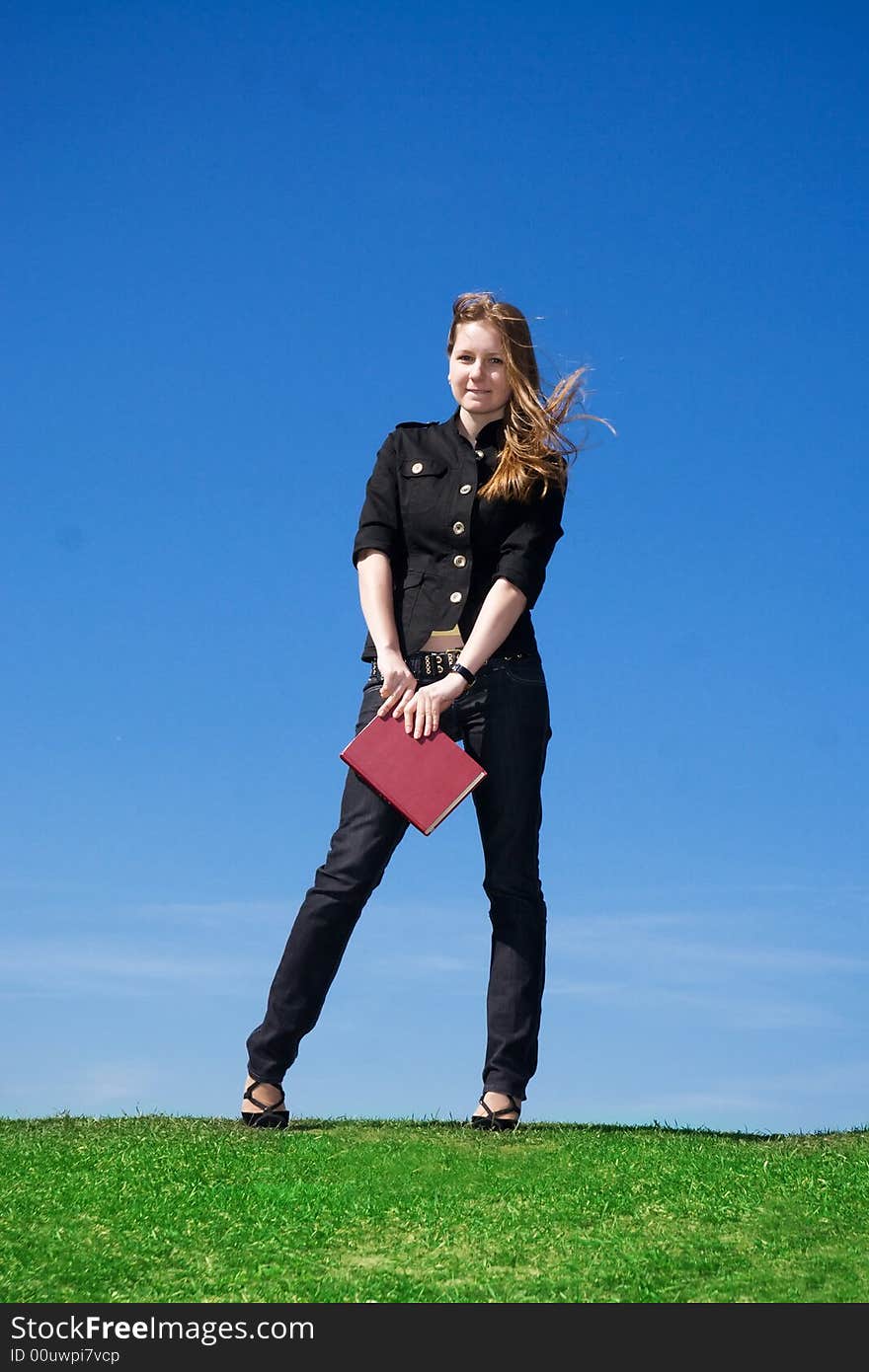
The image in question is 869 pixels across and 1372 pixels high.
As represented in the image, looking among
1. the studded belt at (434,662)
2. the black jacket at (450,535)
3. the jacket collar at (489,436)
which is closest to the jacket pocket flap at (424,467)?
the black jacket at (450,535)

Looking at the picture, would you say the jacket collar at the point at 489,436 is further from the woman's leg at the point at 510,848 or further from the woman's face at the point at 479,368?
the woman's leg at the point at 510,848

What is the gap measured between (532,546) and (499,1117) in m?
2.33

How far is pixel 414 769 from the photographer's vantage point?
17.6 ft

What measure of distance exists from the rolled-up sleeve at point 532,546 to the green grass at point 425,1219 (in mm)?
2202

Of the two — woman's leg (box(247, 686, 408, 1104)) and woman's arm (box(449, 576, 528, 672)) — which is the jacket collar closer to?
woman's arm (box(449, 576, 528, 672))

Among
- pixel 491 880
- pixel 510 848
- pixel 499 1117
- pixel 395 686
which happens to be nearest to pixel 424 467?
pixel 395 686

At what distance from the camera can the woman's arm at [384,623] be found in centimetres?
546

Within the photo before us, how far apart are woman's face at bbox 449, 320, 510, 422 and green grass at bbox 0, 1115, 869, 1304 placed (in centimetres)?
299

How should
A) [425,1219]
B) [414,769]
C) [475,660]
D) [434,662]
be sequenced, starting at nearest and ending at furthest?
[425,1219]
[414,769]
[475,660]
[434,662]

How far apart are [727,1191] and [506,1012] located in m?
1.29

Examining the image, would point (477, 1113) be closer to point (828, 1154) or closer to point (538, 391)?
point (828, 1154)

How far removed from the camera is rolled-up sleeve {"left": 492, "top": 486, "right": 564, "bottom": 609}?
5.60 metres

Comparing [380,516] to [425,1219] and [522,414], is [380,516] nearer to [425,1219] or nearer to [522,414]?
[522,414]

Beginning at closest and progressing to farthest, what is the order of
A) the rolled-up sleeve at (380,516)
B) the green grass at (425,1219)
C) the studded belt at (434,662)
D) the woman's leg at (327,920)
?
the green grass at (425,1219) → the woman's leg at (327,920) → the studded belt at (434,662) → the rolled-up sleeve at (380,516)
